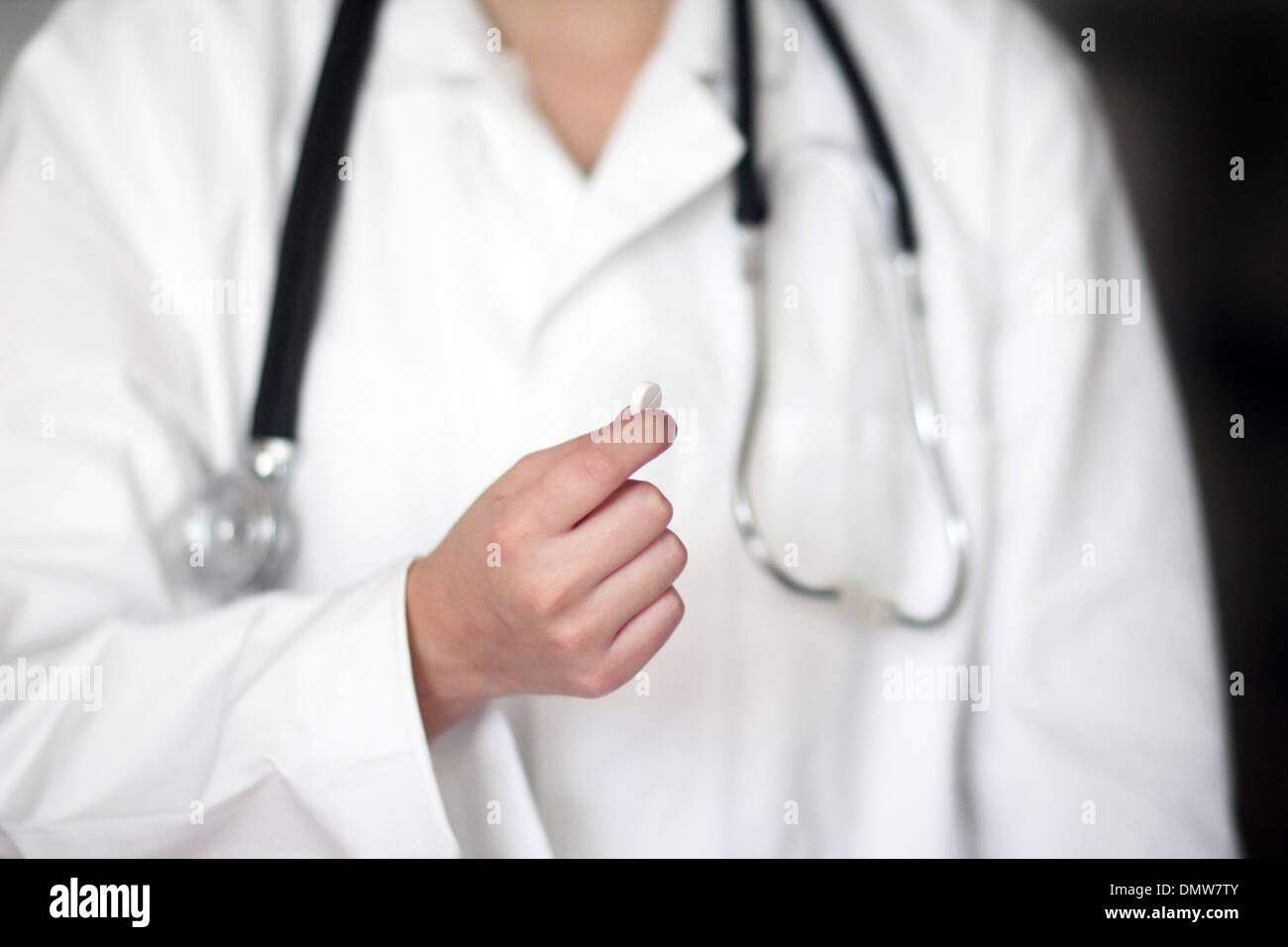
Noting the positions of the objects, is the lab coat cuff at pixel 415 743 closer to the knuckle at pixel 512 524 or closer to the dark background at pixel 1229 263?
the knuckle at pixel 512 524

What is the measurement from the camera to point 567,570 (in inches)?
15.4

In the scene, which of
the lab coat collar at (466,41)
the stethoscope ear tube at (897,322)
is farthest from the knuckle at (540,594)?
the lab coat collar at (466,41)

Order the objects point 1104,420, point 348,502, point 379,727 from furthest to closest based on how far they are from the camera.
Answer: point 1104,420, point 348,502, point 379,727

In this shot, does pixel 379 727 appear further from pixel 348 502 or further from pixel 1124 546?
pixel 1124 546

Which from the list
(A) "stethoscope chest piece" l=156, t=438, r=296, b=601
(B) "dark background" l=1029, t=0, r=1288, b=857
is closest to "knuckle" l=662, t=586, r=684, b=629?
(A) "stethoscope chest piece" l=156, t=438, r=296, b=601

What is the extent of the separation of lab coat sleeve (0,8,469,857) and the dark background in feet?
3.00

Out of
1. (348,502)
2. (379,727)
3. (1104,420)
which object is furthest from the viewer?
(1104,420)

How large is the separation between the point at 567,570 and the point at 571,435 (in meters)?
0.17

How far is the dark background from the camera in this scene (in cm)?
99

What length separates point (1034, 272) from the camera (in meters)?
0.67

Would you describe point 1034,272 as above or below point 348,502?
above

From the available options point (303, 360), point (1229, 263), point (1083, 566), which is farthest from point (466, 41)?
point (1229, 263)

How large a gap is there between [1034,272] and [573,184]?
312mm
